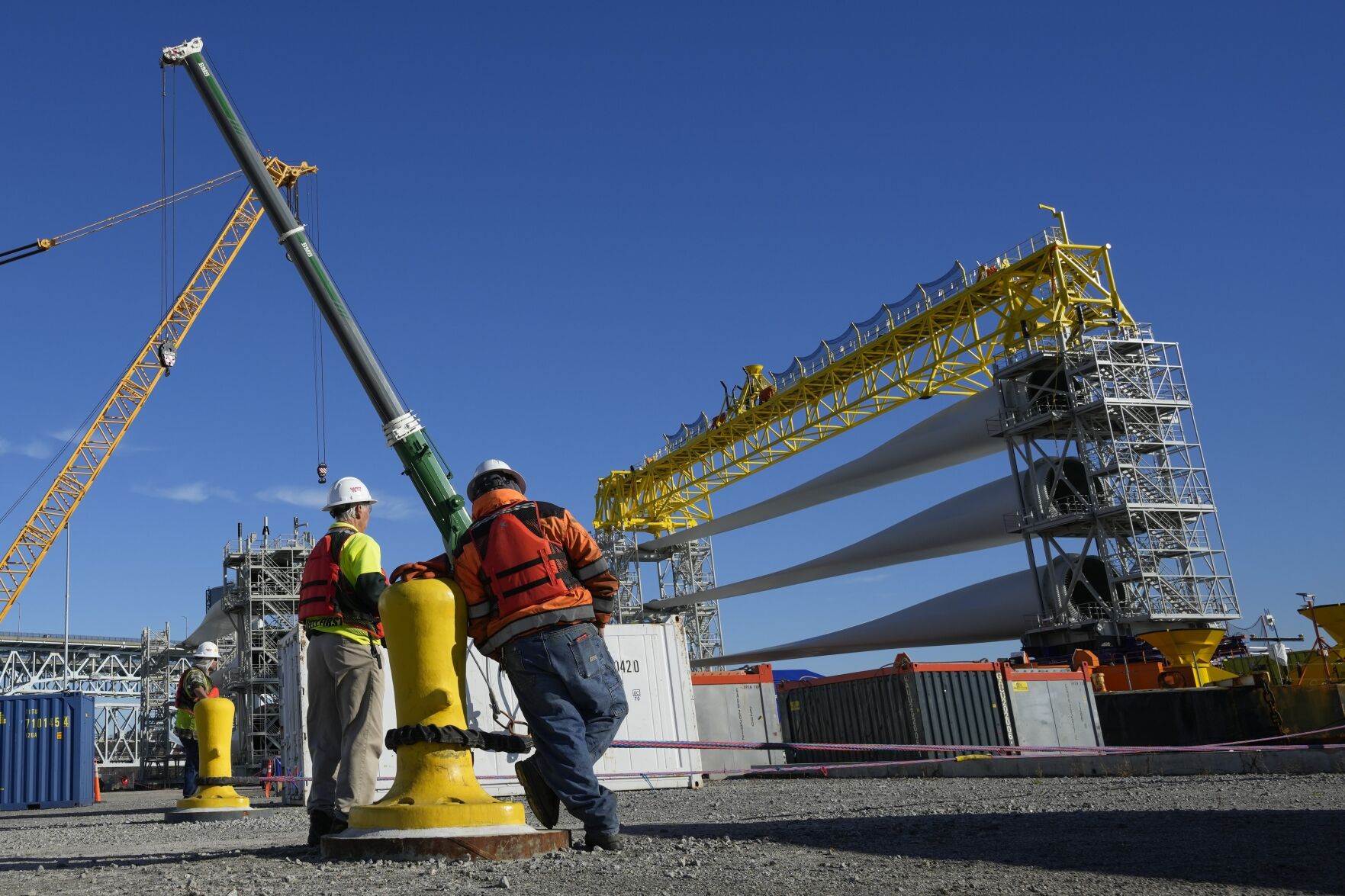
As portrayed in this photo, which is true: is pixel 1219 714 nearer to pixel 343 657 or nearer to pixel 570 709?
pixel 343 657

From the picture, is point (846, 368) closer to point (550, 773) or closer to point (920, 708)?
point (920, 708)

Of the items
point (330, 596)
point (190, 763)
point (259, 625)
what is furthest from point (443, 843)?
point (259, 625)

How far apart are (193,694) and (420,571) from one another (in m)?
8.41

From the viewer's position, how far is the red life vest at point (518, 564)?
4059 millimetres

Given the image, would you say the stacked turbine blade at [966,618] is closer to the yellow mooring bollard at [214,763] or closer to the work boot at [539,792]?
the yellow mooring bollard at [214,763]

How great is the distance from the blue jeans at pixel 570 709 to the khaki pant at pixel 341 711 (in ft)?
4.12

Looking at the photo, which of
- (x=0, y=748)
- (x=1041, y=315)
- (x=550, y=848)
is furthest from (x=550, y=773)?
(x=1041, y=315)

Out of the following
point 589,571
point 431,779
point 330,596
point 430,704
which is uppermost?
point 330,596

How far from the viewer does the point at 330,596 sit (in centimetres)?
508

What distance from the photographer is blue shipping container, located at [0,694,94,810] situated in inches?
707

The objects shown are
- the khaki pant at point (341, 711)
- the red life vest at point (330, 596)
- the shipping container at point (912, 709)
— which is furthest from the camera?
the shipping container at point (912, 709)

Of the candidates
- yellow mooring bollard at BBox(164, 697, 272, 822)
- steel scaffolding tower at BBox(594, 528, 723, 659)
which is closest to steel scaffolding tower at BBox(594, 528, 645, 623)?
steel scaffolding tower at BBox(594, 528, 723, 659)

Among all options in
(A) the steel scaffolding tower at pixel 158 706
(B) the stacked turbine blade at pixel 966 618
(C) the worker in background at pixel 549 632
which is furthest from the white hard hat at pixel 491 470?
(A) the steel scaffolding tower at pixel 158 706

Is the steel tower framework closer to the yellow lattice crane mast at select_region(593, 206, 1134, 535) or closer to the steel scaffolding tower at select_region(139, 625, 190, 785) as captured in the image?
the steel scaffolding tower at select_region(139, 625, 190, 785)
